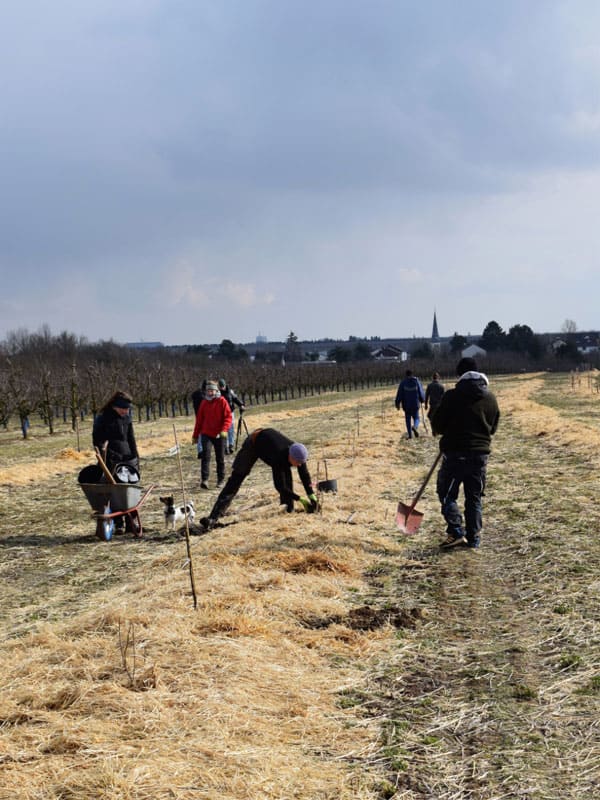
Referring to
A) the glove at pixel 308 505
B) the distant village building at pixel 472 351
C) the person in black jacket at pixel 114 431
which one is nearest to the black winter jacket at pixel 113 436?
the person in black jacket at pixel 114 431

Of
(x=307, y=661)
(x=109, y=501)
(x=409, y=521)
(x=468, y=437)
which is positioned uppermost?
(x=468, y=437)

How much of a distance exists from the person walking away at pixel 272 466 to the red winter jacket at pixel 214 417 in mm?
3024

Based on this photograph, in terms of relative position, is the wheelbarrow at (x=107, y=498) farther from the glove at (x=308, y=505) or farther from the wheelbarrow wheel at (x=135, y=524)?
the glove at (x=308, y=505)

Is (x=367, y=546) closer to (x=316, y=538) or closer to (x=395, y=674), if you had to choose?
(x=316, y=538)

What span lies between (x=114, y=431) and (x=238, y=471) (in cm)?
191

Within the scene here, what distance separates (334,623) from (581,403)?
30.2 meters

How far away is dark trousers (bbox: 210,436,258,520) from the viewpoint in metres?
9.18

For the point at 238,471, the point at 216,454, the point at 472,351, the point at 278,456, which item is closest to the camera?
the point at 278,456

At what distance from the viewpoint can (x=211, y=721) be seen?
13.0 ft

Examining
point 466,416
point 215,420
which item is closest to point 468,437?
point 466,416

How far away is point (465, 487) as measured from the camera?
8055mm

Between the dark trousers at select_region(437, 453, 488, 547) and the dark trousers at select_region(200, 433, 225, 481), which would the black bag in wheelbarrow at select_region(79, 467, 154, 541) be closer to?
the dark trousers at select_region(200, 433, 225, 481)

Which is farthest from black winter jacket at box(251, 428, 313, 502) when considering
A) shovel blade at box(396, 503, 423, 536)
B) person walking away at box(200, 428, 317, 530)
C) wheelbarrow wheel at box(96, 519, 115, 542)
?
wheelbarrow wheel at box(96, 519, 115, 542)

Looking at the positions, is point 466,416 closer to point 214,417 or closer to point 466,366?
point 466,366
